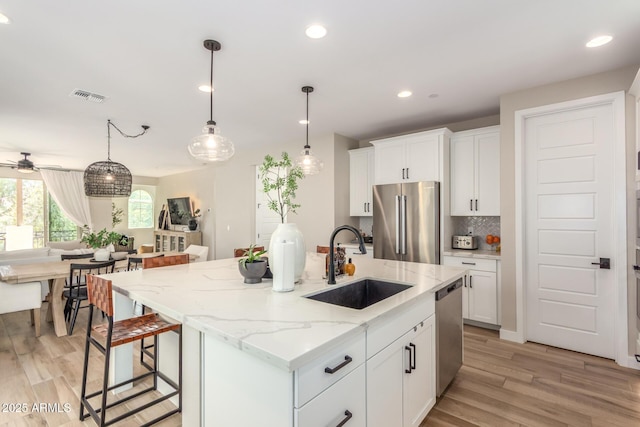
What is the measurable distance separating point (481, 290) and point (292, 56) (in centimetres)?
321

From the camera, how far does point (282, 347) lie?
1077 millimetres

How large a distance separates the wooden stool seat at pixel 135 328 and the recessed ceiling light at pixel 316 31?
7.16 ft

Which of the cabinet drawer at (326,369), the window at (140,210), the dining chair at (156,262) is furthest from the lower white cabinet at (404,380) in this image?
the window at (140,210)

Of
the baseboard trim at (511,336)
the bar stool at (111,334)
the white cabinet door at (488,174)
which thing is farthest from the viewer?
the white cabinet door at (488,174)

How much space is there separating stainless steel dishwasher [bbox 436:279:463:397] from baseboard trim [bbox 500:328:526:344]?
1207 millimetres

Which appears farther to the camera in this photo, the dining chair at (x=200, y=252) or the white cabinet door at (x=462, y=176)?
the dining chair at (x=200, y=252)

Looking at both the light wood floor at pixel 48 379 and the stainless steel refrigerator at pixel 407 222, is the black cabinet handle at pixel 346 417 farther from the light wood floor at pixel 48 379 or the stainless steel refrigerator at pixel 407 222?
the stainless steel refrigerator at pixel 407 222

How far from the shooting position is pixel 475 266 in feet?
12.2

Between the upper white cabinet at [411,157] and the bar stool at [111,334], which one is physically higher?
the upper white cabinet at [411,157]

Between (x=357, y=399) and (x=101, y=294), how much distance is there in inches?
63.4

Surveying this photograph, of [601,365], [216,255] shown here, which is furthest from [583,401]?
[216,255]

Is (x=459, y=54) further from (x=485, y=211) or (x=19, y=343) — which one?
(x=19, y=343)

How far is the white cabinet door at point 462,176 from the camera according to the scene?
3.99 metres

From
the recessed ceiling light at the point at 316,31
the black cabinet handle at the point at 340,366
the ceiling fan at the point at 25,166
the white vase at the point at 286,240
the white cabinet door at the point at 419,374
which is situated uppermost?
the recessed ceiling light at the point at 316,31
